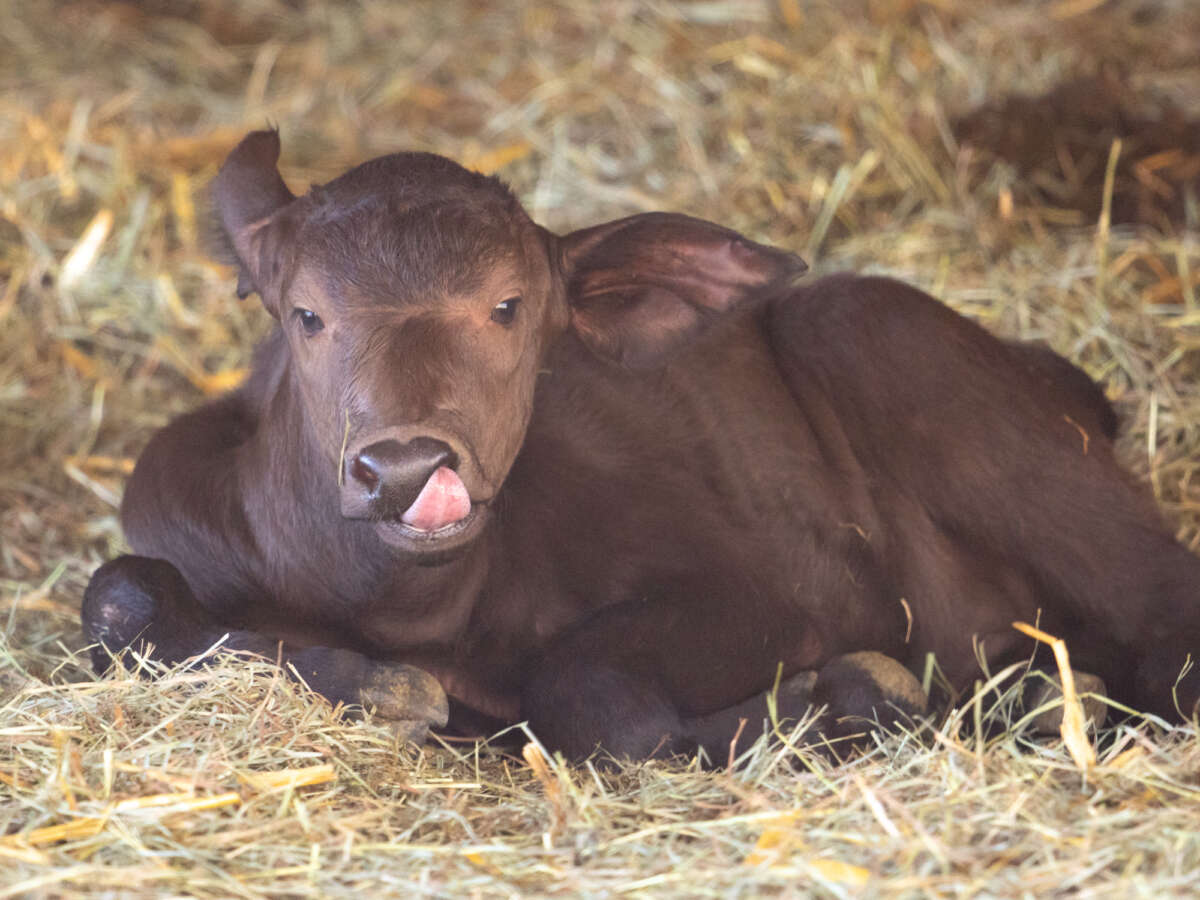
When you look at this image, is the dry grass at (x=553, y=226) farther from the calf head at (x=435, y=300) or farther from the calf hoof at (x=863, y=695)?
the calf head at (x=435, y=300)

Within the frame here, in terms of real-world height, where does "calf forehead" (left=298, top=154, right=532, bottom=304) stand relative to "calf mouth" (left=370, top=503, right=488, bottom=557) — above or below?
above

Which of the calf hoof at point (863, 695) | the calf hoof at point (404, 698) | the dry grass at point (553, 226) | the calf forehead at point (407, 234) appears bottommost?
the calf hoof at point (863, 695)

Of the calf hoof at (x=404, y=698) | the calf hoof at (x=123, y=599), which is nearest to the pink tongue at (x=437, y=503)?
the calf hoof at (x=404, y=698)

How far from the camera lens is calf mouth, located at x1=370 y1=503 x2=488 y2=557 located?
10.9 ft

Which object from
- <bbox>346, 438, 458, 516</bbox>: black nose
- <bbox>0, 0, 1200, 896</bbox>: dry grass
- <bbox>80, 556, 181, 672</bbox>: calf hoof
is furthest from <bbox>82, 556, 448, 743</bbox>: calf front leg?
<bbox>346, 438, 458, 516</bbox>: black nose

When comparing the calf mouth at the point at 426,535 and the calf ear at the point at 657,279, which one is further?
the calf ear at the point at 657,279

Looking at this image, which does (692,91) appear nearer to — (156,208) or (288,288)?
(156,208)

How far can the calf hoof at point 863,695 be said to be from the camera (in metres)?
3.87

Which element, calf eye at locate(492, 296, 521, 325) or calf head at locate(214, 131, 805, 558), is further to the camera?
calf eye at locate(492, 296, 521, 325)

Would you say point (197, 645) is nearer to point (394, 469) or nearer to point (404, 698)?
point (404, 698)

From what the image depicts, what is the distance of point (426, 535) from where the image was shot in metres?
3.34

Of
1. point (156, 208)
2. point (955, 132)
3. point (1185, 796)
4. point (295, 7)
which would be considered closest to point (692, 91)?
point (955, 132)

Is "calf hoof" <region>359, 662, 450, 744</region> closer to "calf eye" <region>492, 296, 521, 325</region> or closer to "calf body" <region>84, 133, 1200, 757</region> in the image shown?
"calf body" <region>84, 133, 1200, 757</region>

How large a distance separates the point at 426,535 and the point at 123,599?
0.89 meters
